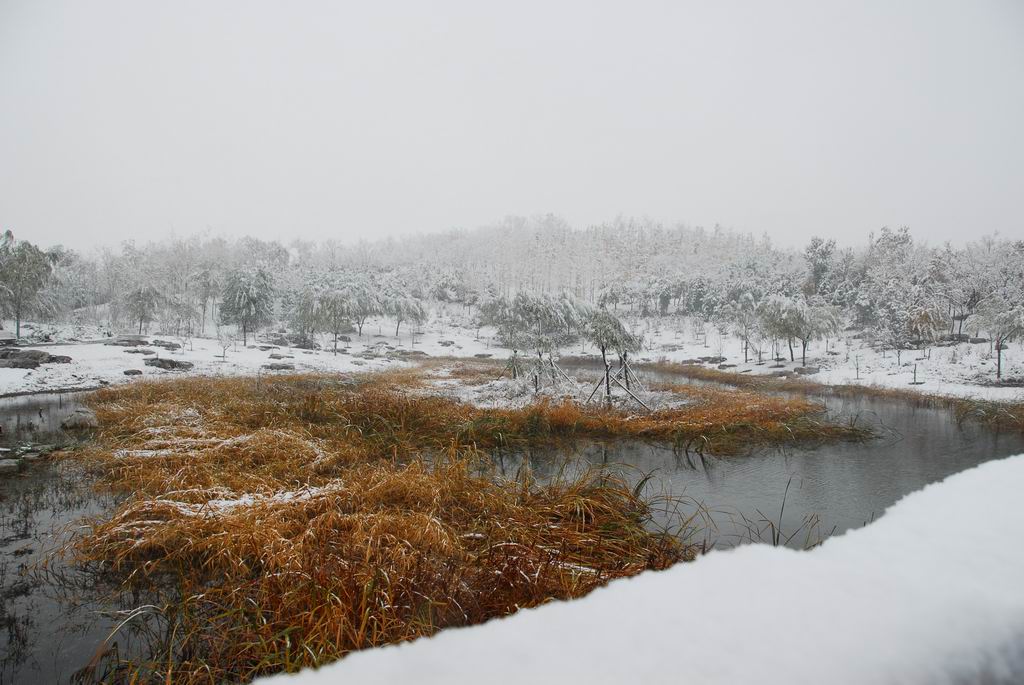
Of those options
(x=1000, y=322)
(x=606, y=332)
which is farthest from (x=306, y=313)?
(x=1000, y=322)

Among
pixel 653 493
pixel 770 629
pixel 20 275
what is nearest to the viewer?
pixel 770 629

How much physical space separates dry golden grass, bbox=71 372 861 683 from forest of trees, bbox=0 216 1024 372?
17.5ft

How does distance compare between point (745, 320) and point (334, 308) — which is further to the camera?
point (334, 308)

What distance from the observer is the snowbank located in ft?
2.96

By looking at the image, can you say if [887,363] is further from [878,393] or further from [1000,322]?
[1000,322]

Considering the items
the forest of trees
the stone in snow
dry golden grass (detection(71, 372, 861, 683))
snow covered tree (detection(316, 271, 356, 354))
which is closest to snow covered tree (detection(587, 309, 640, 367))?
the forest of trees

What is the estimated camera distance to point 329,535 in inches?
115

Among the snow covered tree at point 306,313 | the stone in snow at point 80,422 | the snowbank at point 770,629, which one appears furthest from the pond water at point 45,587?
the snow covered tree at point 306,313

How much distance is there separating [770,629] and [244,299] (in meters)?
28.1

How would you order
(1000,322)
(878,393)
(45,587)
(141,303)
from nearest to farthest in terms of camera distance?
(45,587) → (1000,322) → (878,393) → (141,303)

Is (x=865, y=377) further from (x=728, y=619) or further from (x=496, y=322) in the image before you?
(x=728, y=619)

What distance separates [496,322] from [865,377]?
10.4 meters

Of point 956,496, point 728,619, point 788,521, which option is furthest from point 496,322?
point 728,619

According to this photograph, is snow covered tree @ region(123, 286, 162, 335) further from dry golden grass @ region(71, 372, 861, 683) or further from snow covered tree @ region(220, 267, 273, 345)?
dry golden grass @ region(71, 372, 861, 683)
